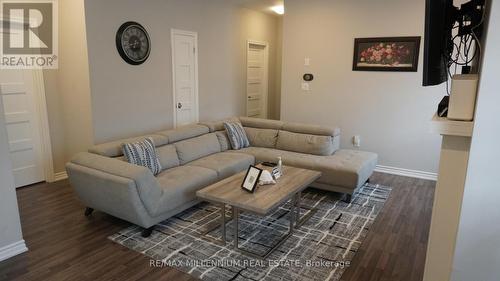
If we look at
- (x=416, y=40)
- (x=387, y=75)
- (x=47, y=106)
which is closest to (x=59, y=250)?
(x=47, y=106)

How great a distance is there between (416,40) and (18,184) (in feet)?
18.3

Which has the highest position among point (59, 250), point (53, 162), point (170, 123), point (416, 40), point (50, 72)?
point (416, 40)

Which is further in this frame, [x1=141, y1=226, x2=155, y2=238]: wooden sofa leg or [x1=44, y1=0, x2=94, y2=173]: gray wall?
[x1=44, y1=0, x2=94, y2=173]: gray wall

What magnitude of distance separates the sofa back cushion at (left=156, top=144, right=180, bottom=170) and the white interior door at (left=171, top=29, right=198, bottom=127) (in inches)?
45.9

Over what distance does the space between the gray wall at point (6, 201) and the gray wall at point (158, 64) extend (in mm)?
1378

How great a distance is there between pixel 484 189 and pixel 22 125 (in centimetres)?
471

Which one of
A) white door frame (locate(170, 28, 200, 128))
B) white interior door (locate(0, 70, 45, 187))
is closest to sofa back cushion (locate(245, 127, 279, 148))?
white door frame (locate(170, 28, 200, 128))

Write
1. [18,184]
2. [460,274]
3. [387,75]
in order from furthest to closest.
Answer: [387,75] < [18,184] < [460,274]

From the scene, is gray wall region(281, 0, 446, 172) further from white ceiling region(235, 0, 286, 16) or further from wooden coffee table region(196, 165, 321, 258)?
wooden coffee table region(196, 165, 321, 258)

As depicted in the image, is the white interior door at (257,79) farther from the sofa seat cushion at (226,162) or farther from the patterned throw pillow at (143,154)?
the patterned throw pillow at (143,154)

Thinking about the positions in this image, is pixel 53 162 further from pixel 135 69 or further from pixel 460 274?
pixel 460 274

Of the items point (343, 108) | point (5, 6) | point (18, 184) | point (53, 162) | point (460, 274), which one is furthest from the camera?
point (343, 108)

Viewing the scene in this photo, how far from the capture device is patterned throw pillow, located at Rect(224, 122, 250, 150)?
4742mm

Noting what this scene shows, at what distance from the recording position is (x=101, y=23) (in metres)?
3.85
